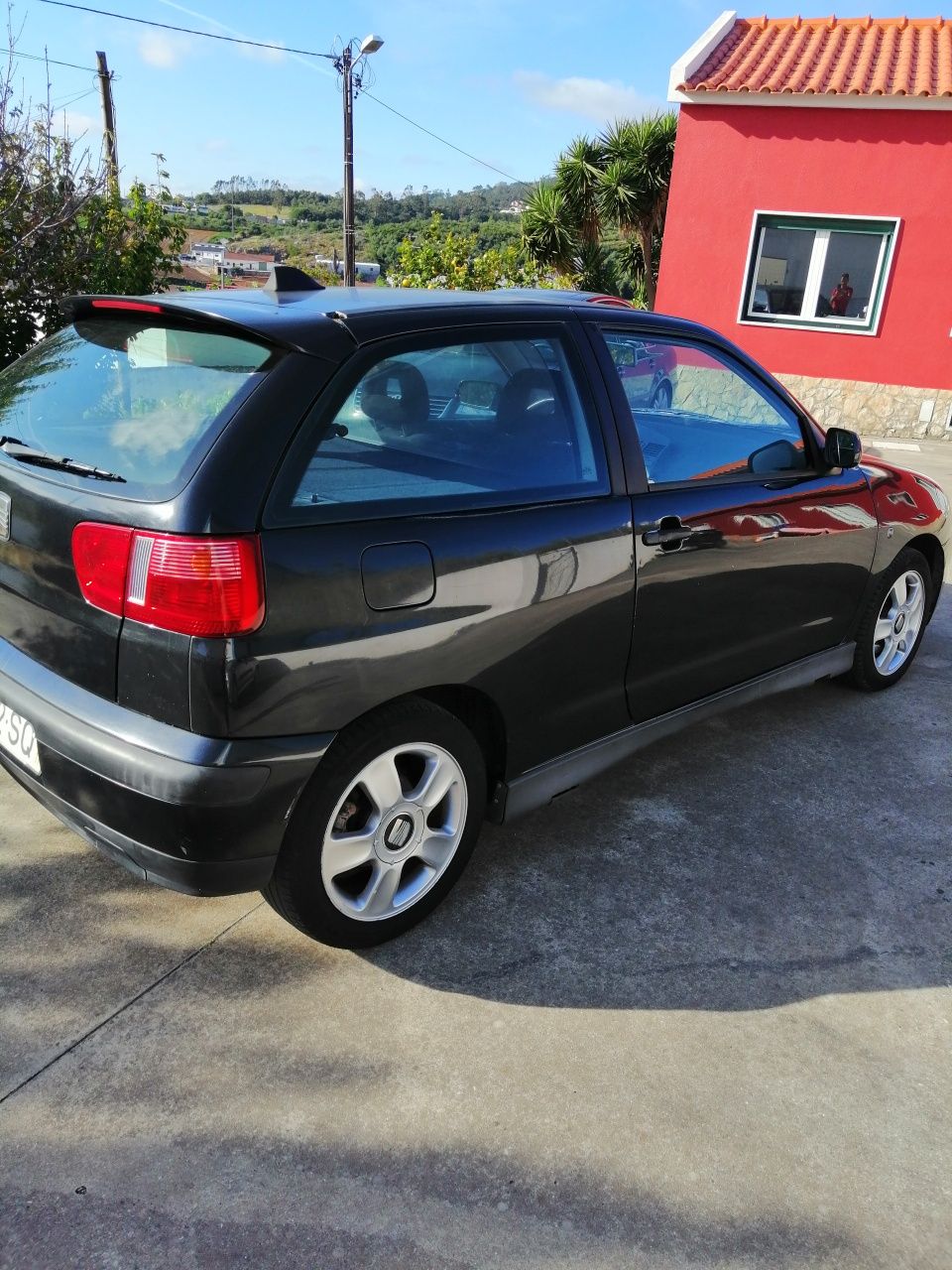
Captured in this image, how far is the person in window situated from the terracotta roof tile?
2.27 m

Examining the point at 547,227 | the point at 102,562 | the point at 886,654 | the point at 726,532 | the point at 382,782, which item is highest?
the point at 547,227

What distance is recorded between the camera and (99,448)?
236 centimetres

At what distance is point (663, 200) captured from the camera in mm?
17656

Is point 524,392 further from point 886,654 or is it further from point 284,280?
point 886,654

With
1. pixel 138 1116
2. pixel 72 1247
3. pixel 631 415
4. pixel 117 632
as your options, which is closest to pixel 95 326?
pixel 117 632

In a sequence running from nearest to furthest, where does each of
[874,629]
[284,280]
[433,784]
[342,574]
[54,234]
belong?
[342,574] → [433,784] → [284,280] → [874,629] → [54,234]

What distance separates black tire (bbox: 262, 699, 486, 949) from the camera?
90.7 inches

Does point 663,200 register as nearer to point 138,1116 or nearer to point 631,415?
point 631,415

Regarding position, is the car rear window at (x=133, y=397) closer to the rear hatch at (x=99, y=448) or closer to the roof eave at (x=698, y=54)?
the rear hatch at (x=99, y=448)

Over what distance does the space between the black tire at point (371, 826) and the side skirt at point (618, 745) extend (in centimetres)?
Result: 11

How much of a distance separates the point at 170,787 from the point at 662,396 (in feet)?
6.93

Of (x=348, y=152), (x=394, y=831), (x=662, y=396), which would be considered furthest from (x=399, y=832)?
(x=348, y=152)

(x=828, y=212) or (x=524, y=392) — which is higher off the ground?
(x=828, y=212)

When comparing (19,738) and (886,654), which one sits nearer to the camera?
(19,738)
